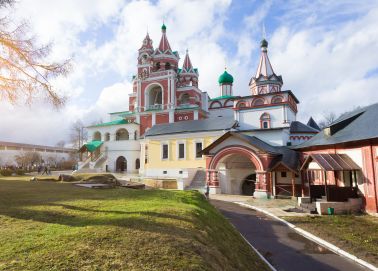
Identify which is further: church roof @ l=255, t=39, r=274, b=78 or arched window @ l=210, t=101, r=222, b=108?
arched window @ l=210, t=101, r=222, b=108

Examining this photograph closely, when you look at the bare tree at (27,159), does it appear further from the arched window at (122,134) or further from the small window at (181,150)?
the small window at (181,150)

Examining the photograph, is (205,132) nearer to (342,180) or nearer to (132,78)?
(342,180)

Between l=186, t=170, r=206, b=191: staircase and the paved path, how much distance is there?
12.4 meters

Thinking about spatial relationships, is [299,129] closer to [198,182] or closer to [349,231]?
[198,182]

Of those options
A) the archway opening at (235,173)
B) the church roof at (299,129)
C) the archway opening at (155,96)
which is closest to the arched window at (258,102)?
the church roof at (299,129)

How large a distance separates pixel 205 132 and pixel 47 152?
46.4 meters

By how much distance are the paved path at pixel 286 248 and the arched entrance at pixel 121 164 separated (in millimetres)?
29131

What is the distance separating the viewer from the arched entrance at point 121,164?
4019cm

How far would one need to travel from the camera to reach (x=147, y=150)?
34062 mm

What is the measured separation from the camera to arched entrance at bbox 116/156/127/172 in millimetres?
40188

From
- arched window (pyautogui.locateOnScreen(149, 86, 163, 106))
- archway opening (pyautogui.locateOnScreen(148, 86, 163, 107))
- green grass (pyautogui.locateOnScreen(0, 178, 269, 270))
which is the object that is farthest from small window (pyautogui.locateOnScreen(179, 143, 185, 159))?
green grass (pyautogui.locateOnScreen(0, 178, 269, 270))

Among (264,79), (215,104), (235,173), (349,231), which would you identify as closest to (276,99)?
(264,79)

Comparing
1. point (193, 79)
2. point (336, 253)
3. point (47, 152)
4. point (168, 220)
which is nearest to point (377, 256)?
point (336, 253)

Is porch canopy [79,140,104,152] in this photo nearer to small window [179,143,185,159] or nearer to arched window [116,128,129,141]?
arched window [116,128,129,141]
